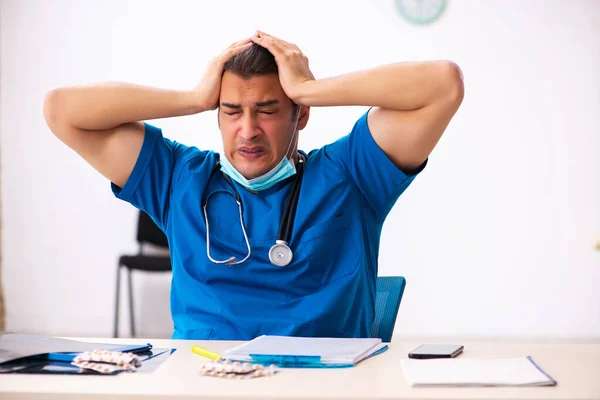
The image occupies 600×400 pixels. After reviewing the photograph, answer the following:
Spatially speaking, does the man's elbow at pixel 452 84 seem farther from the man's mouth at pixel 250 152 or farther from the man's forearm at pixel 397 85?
the man's mouth at pixel 250 152

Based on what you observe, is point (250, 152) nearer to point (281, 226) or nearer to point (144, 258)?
point (281, 226)

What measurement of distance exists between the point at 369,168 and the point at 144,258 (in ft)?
8.84

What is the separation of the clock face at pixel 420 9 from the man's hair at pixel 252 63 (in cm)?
283

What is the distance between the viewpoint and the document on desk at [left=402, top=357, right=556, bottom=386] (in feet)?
3.12

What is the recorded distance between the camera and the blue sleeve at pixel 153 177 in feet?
5.81

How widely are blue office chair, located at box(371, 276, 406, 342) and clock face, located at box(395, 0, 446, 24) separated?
2.96 metres

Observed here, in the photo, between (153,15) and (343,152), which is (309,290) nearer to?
(343,152)

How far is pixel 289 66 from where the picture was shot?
1.72m

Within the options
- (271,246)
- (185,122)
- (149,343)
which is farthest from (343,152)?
(185,122)

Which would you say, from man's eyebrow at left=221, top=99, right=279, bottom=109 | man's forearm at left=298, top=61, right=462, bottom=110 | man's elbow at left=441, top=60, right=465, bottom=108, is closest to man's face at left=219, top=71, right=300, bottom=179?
man's eyebrow at left=221, top=99, right=279, bottom=109

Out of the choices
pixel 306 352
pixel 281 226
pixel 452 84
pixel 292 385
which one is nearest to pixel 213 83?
pixel 281 226

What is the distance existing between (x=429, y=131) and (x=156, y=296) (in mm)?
3308

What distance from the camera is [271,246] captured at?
1642 millimetres

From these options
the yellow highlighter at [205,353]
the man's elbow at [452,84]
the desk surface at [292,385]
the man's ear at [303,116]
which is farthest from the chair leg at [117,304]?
the desk surface at [292,385]
